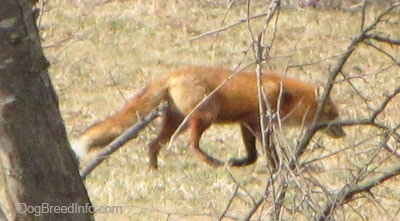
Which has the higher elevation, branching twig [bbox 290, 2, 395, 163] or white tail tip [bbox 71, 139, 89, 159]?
branching twig [bbox 290, 2, 395, 163]

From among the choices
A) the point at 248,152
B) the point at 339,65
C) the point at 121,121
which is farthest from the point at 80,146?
the point at 339,65

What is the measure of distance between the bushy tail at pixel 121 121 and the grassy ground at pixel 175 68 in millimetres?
210

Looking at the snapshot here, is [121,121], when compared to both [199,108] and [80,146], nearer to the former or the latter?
[80,146]

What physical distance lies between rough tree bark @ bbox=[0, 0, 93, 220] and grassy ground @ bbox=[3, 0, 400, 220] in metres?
2.54

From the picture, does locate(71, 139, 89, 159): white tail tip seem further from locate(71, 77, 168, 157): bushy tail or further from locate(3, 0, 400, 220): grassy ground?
locate(3, 0, 400, 220): grassy ground

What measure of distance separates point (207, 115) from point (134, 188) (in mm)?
816

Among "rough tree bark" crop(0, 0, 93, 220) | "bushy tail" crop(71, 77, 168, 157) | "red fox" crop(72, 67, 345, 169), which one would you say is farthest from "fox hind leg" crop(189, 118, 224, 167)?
"rough tree bark" crop(0, 0, 93, 220)

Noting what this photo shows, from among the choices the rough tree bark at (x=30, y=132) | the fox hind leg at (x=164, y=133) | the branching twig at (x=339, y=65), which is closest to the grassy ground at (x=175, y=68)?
the fox hind leg at (x=164, y=133)

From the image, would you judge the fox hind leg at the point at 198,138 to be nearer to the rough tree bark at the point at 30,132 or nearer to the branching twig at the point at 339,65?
the branching twig at the point at 339,65

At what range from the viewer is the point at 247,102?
7.23 m

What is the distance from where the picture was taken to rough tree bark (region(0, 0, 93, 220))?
2.73 m

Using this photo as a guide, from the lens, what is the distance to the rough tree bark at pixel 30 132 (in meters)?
2.73

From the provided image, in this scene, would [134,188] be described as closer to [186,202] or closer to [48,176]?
[186,202]

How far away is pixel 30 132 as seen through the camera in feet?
9.08
